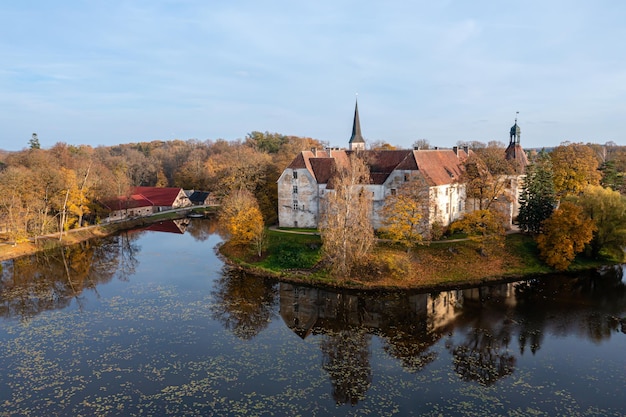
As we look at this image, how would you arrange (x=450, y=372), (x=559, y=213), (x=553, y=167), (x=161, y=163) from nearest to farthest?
(x=450, y=372), (x=559, y=213), (x=553, y=167), (x=161, y=163)

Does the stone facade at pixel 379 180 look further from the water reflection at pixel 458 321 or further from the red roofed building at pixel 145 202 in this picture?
the red roofed building at pixel 145 202

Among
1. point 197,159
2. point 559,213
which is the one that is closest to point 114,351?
point 559,213

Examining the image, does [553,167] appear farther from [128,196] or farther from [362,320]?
[128,196]

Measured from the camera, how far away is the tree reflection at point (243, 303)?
2596 cm

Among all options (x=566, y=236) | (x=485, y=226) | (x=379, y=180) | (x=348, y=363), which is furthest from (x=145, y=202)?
(x=566, y=236)

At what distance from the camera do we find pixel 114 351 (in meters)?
22.6

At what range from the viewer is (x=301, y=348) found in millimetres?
23047

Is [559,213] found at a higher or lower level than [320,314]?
higher

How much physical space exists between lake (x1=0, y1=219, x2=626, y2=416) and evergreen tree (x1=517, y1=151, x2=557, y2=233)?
614 centimetres

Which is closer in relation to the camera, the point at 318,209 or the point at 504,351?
the point at 504,351

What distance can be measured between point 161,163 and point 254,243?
66.6m

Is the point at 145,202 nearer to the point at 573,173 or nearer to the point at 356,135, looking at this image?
the point at 356,135

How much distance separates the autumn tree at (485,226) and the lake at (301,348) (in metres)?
4.64

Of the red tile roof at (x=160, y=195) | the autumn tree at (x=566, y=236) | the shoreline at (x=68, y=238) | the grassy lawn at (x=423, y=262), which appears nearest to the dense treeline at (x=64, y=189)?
the shoreline at (x=68, y=238)
